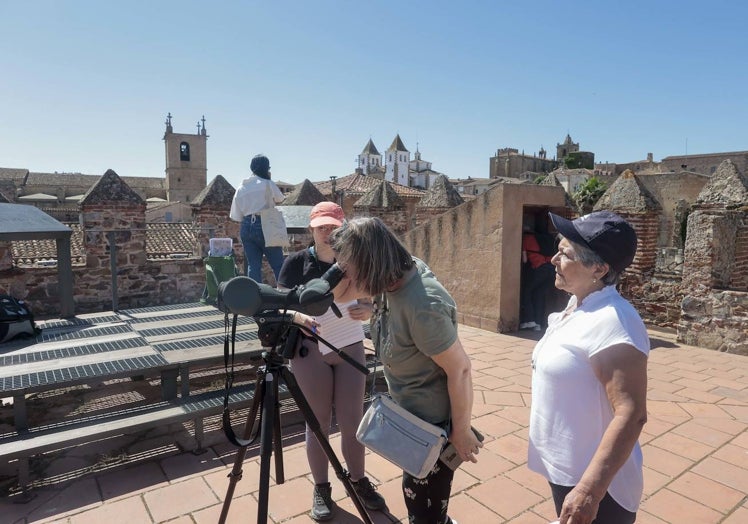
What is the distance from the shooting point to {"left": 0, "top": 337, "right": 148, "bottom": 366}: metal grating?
3557 millimetres

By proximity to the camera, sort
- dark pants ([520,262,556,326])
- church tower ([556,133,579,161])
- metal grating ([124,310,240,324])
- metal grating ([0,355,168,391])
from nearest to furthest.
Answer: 1. metal grating ([0,355,168,391])
2. metal grating ([124,310,240,324])
3. dark pants ([520,262,556,326])
4. church tower ([556,133,579,161])

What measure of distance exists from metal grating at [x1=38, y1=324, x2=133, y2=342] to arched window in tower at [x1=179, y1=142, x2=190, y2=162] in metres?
63.2

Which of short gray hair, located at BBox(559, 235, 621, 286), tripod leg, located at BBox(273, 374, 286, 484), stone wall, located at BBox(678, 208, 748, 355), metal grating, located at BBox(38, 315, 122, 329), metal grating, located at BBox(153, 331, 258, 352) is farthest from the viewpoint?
stone wall, located at BBox(678, 208, 748, 355)

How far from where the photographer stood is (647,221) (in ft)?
22.9

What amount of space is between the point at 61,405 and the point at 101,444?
124 centimetres

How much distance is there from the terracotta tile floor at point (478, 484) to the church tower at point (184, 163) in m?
61.7

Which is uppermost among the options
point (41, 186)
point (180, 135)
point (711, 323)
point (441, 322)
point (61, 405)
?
point (180, 135)

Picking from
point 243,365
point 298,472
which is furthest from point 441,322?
point 243,365

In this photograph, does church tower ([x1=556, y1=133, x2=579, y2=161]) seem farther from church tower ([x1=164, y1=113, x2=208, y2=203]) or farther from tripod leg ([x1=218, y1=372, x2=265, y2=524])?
tripod leg ([x1=218, y1=372, x2=265, y2=524])

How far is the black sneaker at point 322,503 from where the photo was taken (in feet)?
8.62

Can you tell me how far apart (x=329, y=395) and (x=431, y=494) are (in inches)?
38.2

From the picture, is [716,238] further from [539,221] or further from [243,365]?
[243,365]

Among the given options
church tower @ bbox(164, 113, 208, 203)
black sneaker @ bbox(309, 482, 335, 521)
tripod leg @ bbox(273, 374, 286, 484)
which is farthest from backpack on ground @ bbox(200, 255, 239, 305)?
church tower @ bbox(164, 113, 208, 203)

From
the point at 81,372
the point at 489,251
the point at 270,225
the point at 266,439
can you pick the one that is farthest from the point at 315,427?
the point at 489,251
